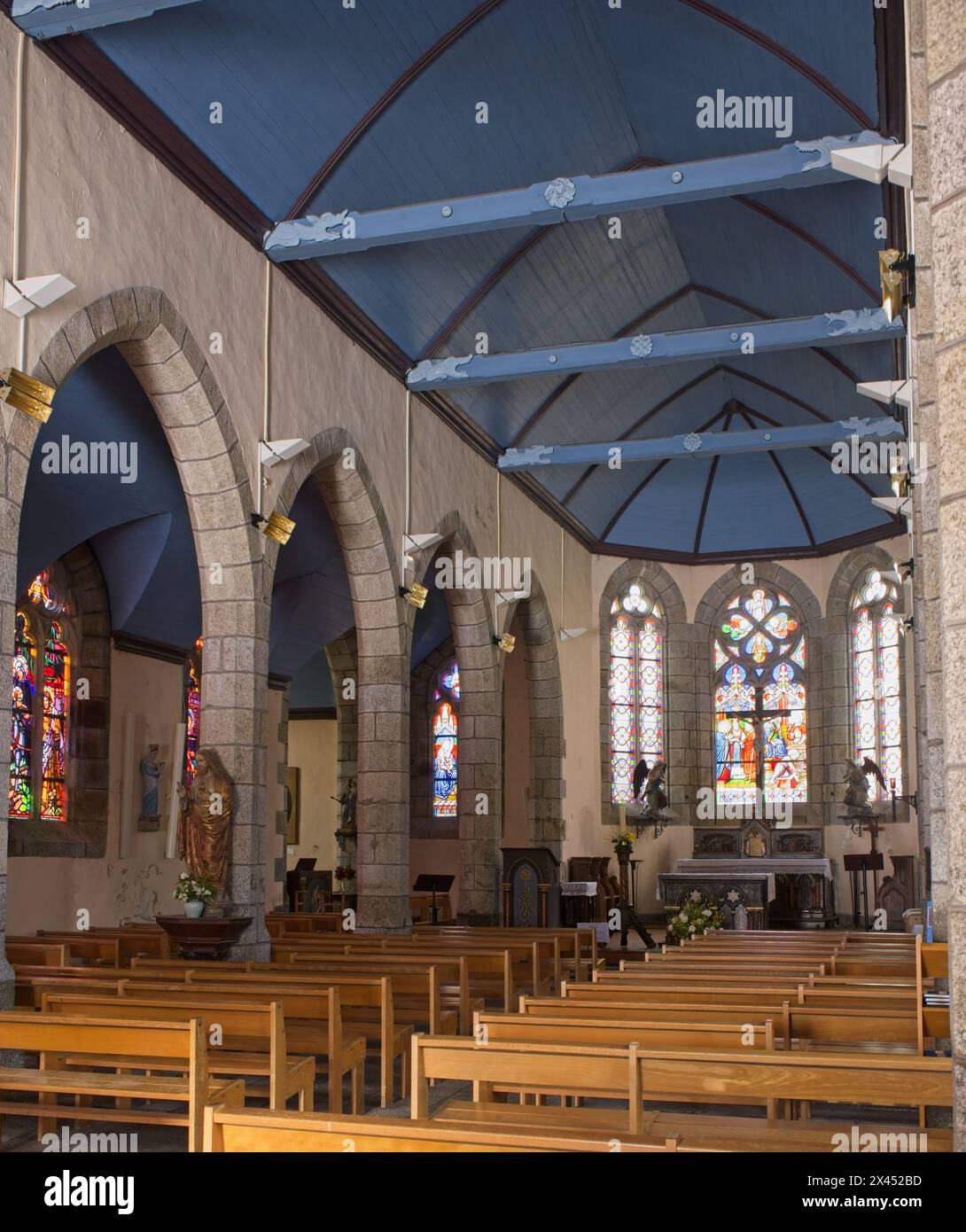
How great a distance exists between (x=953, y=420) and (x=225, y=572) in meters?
7.78

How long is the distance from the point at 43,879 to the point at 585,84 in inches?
357

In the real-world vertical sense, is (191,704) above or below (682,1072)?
above

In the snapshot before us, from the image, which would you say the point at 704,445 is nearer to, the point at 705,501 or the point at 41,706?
the point at 705,501

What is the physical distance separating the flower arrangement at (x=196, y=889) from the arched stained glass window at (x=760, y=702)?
541 inches

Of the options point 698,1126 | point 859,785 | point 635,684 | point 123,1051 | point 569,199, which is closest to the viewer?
point 698,1126

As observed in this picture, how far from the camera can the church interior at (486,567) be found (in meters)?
5.23

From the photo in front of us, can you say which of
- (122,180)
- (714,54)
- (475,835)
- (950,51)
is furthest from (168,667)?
(950,51)

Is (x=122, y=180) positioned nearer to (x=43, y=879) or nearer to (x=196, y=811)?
(x=196, y=811)

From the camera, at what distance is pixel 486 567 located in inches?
650

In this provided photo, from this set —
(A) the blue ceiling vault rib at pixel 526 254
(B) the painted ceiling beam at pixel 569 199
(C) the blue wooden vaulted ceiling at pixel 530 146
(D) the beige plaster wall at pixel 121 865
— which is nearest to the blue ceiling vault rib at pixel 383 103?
(C) the blue wooden vaulted ceiling at pixel 530 146

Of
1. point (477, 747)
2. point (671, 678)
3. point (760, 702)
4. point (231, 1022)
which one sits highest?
point (671, 678)

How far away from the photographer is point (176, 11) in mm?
8633

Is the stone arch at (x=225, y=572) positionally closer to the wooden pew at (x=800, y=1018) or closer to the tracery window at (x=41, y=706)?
the tracery window at (x=41, y=706)

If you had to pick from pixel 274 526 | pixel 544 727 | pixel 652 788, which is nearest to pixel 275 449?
pixel 274 526
